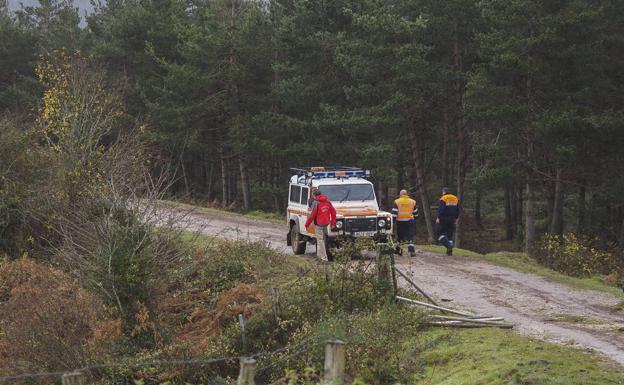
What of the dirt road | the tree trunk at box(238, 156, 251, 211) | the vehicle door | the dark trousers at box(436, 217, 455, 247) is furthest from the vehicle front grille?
the tree trunk at box(238, 156, 251, 211)

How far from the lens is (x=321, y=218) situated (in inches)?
795

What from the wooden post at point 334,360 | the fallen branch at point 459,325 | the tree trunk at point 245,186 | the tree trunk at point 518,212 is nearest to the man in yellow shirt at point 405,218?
the fallen branch at point 459,325

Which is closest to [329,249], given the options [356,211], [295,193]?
[356,211]

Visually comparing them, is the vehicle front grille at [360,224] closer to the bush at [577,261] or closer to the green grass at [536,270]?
the green grass at [536,270]

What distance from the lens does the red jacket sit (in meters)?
20.2

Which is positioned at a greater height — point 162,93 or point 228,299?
point 162,93

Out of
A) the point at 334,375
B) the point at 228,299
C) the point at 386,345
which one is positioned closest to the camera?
the point at 334,375

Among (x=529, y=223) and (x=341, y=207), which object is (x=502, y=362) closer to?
(x=341, y=207)

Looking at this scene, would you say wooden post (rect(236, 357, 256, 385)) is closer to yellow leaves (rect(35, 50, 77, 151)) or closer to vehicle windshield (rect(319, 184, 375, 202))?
vehicle windshield (rect(319, 184, 375, 202))

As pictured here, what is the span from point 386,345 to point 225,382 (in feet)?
9.28

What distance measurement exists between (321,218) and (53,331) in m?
7.65

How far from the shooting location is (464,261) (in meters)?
22.5

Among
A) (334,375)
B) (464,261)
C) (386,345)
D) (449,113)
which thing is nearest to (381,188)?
(449,113)

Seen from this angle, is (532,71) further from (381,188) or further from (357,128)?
(381,188)
